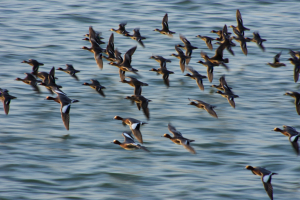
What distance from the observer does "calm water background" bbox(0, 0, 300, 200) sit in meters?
11.1

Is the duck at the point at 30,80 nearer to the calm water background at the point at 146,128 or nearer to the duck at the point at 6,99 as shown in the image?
the calm water background at the point at 146,128

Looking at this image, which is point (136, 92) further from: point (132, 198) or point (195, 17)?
point (195, 17)

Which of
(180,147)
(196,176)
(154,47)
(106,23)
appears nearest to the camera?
(196,176)

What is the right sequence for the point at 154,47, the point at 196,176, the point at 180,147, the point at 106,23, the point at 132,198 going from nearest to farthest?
the point at 132,198
the point at 196,176
the point at 180,147
the point at 154,47
the point at 106,23

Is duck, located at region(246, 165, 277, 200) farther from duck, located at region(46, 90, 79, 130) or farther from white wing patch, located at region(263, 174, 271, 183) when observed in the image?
duck, located at region(46, 90, 79, 130)

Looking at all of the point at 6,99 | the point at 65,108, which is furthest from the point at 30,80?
the point at 65,108

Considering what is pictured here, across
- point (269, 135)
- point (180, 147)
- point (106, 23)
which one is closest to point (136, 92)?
point (180, 147)

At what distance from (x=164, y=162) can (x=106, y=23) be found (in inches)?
557

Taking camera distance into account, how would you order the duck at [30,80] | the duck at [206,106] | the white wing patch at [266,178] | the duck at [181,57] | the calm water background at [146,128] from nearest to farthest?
the white wing patch at [266,178] < the calm water background at [146,128] < the duck at [206,106] < the duck at [30,80] < the duck at [181,57]

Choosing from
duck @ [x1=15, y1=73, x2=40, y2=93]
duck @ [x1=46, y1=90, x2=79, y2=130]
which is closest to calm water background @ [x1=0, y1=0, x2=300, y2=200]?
duck @ [x1=15, y1=73, x2=40, y2=93]

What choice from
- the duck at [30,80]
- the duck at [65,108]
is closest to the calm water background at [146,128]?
the duck at [30,80]

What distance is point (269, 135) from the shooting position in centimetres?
1368

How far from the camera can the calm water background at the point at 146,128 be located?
11141 millimetres

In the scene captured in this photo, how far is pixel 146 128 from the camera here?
1404 cm
